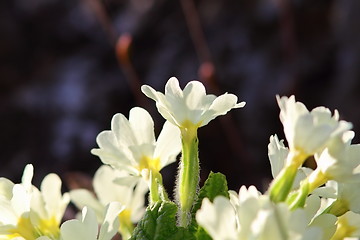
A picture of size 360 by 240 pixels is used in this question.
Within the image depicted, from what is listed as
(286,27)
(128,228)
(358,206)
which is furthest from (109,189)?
(286,27)

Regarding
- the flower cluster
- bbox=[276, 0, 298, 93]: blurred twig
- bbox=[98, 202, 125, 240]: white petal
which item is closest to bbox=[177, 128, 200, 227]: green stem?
the flower cluster

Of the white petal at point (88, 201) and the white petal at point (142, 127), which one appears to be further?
the white petal at point (88, 201)

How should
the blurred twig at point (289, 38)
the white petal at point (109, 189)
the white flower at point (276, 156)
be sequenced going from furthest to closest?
the blurred twig at point (289, 38) → the white petal at point (109, 189) → the white flower at point (276, 156)

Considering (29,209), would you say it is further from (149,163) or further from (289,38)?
(289,38)

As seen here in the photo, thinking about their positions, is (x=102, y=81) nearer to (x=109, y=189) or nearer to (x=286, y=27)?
(x=286, y=27)

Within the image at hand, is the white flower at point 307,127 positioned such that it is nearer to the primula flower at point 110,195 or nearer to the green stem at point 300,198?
the green stem at point 300,198

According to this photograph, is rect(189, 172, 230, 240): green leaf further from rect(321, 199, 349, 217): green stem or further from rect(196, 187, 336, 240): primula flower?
rect(196, 187, 336, 240): primula flower

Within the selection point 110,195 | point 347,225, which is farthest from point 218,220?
point 110,195

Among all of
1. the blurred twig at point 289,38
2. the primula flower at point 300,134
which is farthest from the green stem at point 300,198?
the blurred twig at point 289,38
